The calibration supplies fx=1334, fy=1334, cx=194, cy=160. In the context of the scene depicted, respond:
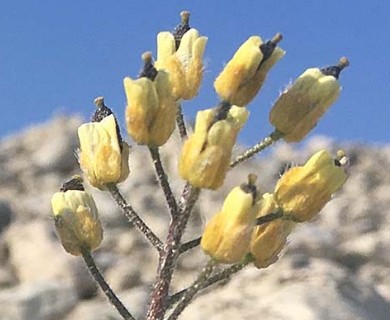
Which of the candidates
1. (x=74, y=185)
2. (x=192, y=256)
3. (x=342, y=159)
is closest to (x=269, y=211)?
(x=342, y=159)

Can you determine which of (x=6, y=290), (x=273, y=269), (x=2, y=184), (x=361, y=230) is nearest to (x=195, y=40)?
(x=273, y=269)

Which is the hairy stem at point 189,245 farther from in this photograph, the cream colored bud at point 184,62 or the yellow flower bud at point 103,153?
the cream colored bud at point 184,62

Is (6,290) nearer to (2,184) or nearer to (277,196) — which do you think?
(2,184)

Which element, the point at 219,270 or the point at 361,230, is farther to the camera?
the point at 361,230

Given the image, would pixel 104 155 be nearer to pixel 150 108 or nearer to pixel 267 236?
pixel 150 108

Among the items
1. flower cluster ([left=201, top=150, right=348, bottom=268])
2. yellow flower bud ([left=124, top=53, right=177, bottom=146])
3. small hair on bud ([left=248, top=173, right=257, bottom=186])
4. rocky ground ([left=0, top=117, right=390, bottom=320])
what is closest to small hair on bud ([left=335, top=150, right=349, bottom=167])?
flower cluster ([left=201, top=150, right=348, bottom=268])

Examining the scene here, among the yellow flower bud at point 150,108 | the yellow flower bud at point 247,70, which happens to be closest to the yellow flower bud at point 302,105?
the yellow flower bud at point 247,70
